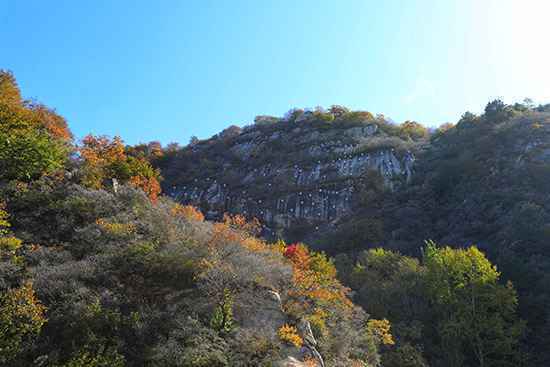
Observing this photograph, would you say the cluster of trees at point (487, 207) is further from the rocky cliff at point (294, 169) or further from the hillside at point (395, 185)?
the rocky cliff at point (294, 169)

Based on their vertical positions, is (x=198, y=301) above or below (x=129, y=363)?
above

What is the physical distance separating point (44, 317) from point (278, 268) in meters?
6.99

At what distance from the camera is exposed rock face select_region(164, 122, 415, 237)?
4228 centimetres

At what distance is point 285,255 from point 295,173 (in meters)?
29.5

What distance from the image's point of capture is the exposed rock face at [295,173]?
139 feet

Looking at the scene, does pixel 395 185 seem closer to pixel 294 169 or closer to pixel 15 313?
pixel 294 169

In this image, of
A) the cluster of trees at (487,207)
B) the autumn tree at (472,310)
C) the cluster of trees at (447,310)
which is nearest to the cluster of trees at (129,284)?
the cluster of trees at (447,310)

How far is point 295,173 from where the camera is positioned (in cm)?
4784

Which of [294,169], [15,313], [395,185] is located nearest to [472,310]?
[15,313]

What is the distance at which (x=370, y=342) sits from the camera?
14.6 m

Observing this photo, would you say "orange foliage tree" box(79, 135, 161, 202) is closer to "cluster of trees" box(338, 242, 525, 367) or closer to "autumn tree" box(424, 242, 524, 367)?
"cluster of trees" box(338, 242, 525, 367)

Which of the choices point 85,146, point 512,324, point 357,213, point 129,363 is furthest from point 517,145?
point 129,363

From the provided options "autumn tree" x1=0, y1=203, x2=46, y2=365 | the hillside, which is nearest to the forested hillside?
"autumn tree" x1=0, y1=203, x2=46, y2=365

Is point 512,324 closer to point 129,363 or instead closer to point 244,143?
point 129,363
